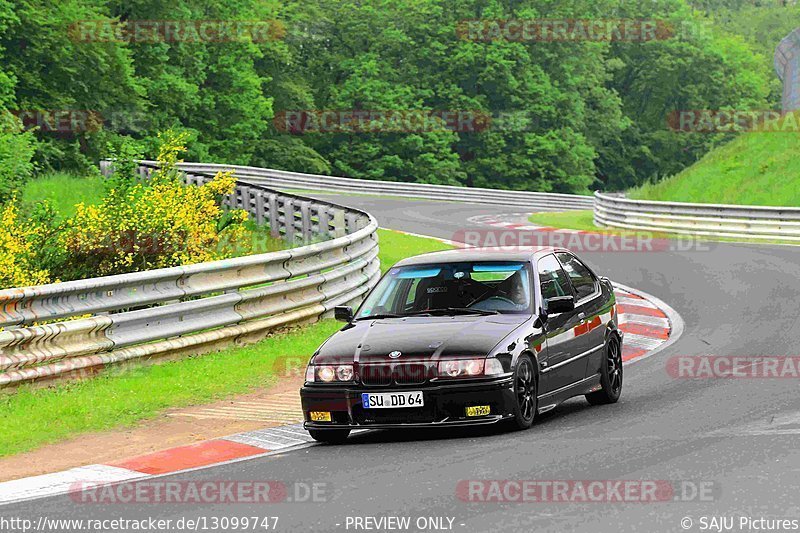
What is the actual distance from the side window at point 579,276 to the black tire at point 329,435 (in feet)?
8.86

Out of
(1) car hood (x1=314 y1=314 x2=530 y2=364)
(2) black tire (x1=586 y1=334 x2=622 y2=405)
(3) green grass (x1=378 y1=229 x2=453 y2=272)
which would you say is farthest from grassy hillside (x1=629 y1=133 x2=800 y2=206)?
(1) car hood (x1=314 y1=314 x2=530 y2=364)

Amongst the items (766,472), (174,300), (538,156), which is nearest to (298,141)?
(538,156)

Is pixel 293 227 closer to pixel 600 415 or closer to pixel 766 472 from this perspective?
pixel 600 415

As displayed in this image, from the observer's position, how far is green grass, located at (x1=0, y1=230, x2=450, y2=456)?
10.7 metres

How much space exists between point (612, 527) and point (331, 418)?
143 inches

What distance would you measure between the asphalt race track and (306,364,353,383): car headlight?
511mm

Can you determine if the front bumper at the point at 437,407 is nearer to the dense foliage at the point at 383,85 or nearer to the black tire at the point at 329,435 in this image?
the black tire at the point at 329,435

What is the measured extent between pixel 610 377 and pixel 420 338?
2.50 meters

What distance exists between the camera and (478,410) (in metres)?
9.72

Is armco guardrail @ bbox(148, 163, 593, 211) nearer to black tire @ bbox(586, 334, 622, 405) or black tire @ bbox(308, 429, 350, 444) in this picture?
black tire @ bbox(586, 334, 622, 405)

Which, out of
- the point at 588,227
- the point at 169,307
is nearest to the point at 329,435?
the point at 169,307

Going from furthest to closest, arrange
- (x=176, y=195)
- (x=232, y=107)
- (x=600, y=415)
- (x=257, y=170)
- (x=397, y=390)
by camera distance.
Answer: (x=232, y=107), (x=257, y=170), (x=176, y=195), (x=600, y=415), (x=397, y=390)

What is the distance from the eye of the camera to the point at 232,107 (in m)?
69.2

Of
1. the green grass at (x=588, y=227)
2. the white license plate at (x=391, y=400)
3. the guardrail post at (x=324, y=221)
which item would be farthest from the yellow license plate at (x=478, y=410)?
the green grass at (x=588, y=227)
